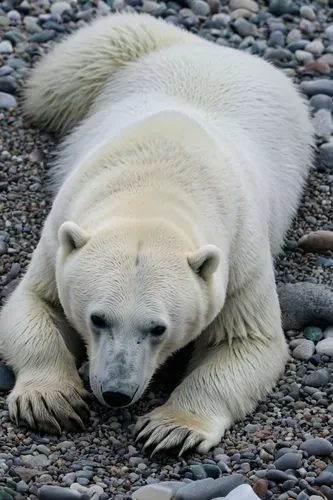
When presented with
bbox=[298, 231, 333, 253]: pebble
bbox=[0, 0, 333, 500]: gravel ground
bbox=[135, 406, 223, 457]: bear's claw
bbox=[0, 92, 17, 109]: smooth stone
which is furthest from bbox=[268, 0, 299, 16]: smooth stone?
bbox=[135, 406, 223, 457]: bear's claw

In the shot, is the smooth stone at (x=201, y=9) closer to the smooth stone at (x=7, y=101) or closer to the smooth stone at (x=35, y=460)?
the smooth stone at (x=7, y=101)

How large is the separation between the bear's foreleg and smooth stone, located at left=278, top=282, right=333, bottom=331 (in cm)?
29

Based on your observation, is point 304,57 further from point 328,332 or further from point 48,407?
point 48,407

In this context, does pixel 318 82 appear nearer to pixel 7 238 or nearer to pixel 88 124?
pixel 88 124

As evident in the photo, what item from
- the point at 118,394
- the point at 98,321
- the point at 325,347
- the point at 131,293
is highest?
the point at 131,293

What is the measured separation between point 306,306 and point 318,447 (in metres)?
1.06

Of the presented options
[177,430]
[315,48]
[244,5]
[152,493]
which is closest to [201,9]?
[244,5]

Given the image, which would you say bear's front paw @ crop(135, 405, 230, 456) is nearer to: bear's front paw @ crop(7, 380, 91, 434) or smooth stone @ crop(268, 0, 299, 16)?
bear's front paw @ crop(7, 380, 91, 434)

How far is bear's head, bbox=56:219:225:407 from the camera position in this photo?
3.89 m

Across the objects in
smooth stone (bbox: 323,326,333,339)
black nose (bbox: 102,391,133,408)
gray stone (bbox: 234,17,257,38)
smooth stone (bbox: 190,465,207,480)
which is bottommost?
gray stone (bbox: 234,17,257,38)

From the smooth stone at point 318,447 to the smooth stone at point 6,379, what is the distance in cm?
115

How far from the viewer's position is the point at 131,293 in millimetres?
3893

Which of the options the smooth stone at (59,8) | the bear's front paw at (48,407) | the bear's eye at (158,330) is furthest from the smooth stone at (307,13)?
the bear's eye at (158,330)

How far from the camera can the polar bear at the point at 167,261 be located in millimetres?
3951
